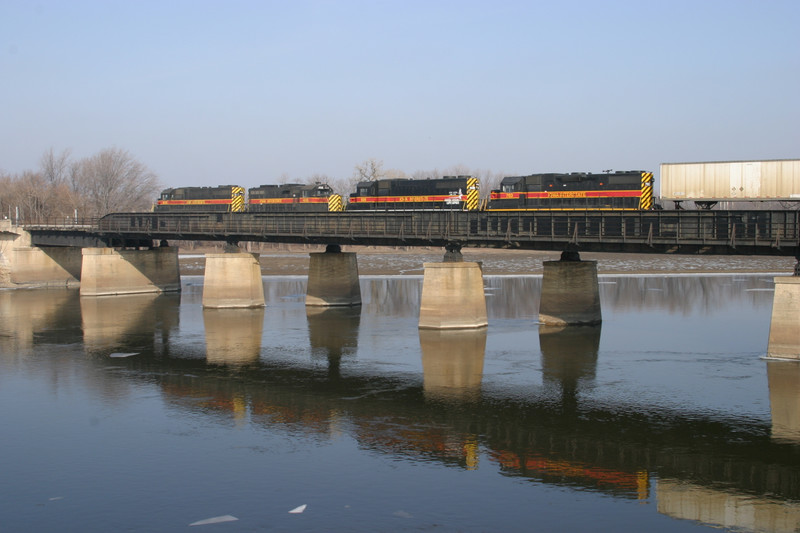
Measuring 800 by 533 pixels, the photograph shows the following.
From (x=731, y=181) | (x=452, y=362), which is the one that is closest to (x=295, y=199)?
(x=452, y=362)

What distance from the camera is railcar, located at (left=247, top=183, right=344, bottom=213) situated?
74562 millimetres

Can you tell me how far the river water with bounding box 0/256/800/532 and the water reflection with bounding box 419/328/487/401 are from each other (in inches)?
7.5

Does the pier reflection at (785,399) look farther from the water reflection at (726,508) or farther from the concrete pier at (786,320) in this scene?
the water reflection at (726,508)

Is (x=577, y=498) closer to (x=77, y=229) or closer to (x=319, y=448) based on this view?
(x=319, y=448)

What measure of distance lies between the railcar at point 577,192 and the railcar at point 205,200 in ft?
94.5

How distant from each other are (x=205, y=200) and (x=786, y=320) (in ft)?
196

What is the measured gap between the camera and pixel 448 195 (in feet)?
210

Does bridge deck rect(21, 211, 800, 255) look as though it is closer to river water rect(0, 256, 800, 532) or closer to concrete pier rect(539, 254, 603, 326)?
concrete pier rect(539, 254, 603, 326)

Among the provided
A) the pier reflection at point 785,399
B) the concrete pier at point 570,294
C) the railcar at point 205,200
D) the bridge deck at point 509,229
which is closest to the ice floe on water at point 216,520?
the pier reflection at point 785,399

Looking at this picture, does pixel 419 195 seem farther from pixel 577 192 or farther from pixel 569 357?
pixel 569 357

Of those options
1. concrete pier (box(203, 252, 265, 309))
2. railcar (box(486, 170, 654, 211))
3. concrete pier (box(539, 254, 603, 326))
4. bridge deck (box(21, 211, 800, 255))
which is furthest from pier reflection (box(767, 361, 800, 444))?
concrete pier (box(203, 252, 265, 309))

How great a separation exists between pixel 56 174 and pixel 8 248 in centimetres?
8799

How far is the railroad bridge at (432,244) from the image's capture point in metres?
39.8

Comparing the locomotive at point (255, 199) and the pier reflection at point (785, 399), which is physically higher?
the locomotive at point (255, 199)
